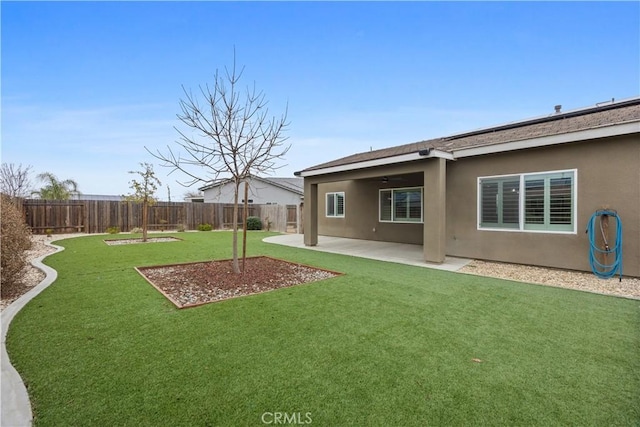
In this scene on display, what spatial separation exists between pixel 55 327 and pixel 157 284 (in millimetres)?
2037

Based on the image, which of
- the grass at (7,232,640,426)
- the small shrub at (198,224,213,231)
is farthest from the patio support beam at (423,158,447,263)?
the small shrub at (198,224,213,231)

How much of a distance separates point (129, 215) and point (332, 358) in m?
18.9

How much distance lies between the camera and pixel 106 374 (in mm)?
2508

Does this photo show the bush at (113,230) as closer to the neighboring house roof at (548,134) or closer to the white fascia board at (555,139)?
the neighboring house roof at (548,134)

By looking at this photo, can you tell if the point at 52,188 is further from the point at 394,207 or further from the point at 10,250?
the point at 394,207

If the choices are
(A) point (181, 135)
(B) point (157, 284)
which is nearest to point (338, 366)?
(B) point (157, 284)

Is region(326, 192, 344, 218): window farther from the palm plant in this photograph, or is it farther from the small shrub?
the palm plant

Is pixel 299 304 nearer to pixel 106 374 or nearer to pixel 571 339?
pixel 106 374

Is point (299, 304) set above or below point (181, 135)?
below

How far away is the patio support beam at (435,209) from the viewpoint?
7.77 m

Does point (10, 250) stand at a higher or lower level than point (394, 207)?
lower

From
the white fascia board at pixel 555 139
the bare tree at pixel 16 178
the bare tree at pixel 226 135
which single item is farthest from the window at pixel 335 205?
the bare tree at pixel 16 178

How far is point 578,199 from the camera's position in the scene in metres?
6.63

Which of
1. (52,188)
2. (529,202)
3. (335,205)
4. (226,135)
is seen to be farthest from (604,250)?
(52,188)
